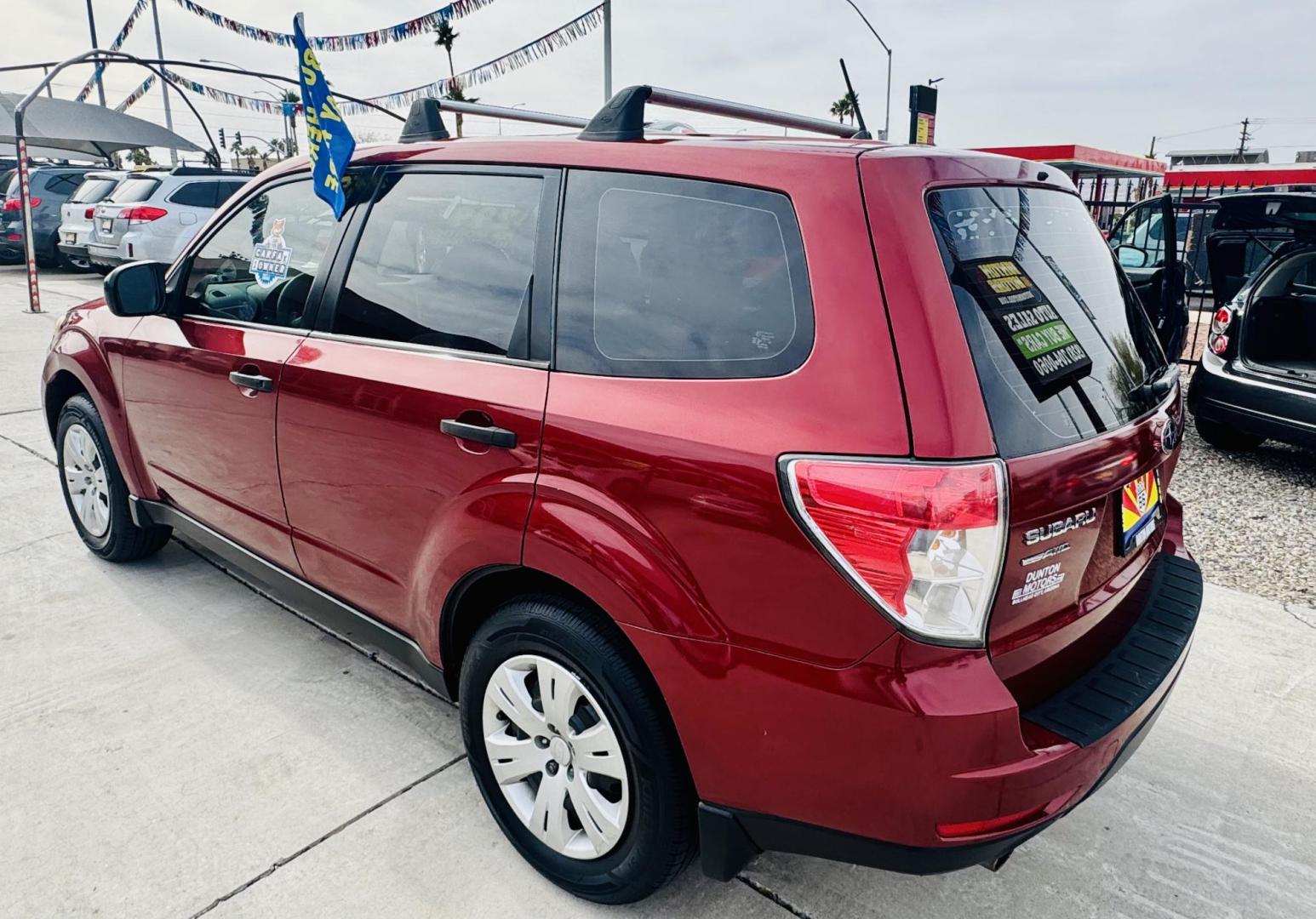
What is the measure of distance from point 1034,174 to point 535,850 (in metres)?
1.99

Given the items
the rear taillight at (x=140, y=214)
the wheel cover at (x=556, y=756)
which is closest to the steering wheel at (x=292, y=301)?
the wheel cover at (x=556, y=756)

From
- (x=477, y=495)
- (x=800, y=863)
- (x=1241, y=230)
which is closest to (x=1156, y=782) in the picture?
Result: (x=800, y=863)

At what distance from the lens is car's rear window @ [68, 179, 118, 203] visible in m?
14.1

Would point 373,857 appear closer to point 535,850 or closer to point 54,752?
point 535,850

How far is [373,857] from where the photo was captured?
228cm

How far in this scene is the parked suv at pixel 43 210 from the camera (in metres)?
15.6

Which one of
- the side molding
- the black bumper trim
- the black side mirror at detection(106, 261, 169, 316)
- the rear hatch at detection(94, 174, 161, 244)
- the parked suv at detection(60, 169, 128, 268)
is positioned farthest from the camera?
the parked suv at detection(60, 169, 128, 268)

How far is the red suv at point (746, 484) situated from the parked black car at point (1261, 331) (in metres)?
3.76

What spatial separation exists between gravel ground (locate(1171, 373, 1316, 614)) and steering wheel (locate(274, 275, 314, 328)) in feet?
13.1

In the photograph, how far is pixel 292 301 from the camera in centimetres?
278

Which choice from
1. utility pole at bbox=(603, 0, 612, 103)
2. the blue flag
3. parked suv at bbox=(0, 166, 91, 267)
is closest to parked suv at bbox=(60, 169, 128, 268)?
parked suv at bbox=(0, 166, 91, 267)

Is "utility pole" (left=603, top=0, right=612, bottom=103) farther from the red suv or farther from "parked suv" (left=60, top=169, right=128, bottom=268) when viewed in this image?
the red suv

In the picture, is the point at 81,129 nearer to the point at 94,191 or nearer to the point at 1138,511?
the point at 94,191

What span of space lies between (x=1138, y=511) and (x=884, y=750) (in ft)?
3.08
